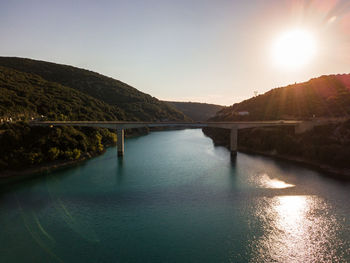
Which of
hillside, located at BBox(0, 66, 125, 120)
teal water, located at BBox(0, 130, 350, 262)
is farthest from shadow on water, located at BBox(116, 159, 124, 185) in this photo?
hillside, located at BBox(0, 66, 125, 120)

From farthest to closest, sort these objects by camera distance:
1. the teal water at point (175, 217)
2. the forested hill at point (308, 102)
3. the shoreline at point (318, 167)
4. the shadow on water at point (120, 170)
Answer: the forested hill at point (308, 102) < the shoreline at point (318, 167) < the shadow on water at point (120, 170) < the teal water at point (175, 217)

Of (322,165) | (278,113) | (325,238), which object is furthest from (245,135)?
(325,238)

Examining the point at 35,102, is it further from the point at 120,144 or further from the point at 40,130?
the point at 120,144

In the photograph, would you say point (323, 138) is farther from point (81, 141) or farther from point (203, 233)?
point (81, 141)

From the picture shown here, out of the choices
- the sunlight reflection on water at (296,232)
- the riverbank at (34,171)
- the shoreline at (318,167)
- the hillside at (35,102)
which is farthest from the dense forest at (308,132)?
the hillside at (35,102)

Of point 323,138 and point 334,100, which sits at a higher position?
point 334,100

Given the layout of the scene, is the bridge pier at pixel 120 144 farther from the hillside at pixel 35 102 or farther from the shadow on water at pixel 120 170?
the hillside at pixel 35 102
